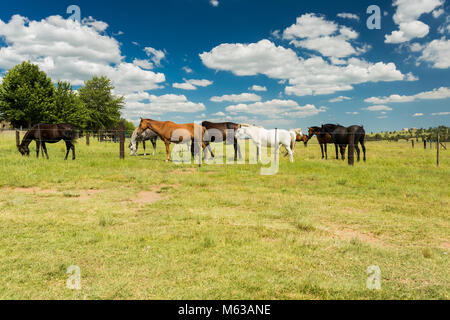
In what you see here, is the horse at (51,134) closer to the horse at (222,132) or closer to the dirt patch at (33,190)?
the dirt patch at (33,190)

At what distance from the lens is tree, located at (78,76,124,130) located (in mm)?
48906

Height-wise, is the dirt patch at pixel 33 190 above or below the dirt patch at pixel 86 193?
above

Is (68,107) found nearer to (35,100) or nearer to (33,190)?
(35,100)

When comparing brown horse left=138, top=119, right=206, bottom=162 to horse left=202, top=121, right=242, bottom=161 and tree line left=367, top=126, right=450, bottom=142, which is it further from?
tree line left=367, top=126, right=450, bottom=142

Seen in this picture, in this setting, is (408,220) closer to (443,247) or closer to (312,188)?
(443,247)

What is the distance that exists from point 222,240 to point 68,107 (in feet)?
147

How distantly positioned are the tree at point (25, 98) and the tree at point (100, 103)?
10450mm

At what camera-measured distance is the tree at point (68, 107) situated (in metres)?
38.8

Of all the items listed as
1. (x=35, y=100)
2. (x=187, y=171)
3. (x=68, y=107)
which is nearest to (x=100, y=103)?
(x=68, y=107)

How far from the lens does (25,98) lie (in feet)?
114

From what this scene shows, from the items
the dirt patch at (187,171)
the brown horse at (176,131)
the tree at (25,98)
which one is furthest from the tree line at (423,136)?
the tree at (25,98)

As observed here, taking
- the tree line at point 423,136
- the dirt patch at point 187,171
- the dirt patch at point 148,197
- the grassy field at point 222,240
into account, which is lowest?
the grassy field at point 222,240
